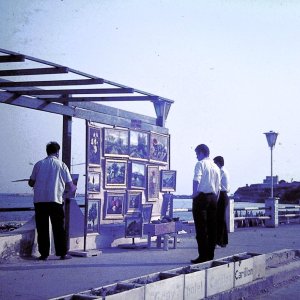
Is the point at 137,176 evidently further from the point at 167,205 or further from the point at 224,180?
the point at 224,180

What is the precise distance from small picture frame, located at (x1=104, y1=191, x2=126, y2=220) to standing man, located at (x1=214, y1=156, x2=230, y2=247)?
1893mm

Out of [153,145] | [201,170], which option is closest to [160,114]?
[153,145]

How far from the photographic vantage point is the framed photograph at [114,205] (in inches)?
399

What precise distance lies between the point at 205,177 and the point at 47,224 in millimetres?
2484

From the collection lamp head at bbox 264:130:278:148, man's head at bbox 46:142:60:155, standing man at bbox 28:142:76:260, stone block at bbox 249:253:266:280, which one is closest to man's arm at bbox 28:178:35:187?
standing man at bbox 28:142:76:260

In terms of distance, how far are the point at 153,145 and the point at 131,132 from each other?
33.4 inches

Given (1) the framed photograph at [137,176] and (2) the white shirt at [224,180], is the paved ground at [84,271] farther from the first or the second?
(1) the framed photograph at [137,176]

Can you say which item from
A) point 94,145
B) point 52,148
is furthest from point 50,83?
point 94,145

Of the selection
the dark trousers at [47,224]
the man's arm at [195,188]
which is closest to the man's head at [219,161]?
the man's arm at [195,188]

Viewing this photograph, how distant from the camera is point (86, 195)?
9.61m

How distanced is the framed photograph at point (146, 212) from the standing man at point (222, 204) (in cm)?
140

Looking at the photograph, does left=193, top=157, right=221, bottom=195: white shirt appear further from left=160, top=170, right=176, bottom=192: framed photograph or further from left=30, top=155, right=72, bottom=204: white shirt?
left=160, top=170, right=176, bottom=192: framed photograph

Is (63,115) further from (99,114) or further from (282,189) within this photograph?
(282,189)

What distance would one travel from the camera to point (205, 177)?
27.4 ft
